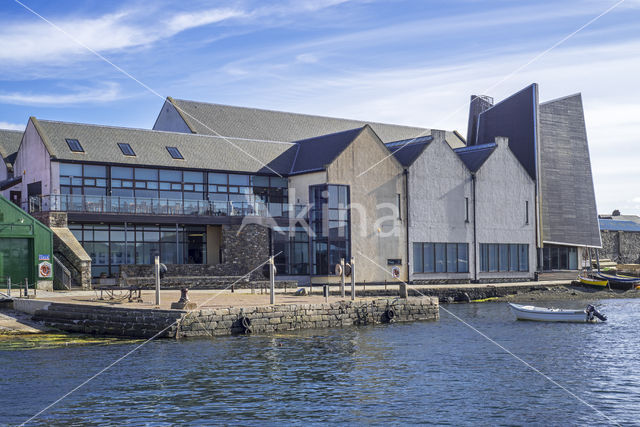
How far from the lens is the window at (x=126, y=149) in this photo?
51.2 meters

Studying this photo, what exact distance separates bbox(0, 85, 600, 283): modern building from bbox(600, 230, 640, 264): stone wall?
26.1 m

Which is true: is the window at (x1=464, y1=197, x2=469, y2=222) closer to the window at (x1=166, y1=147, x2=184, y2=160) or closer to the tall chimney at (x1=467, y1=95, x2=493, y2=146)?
the tall chimney at (x1=467, y1=95, x2=493, y2=146)

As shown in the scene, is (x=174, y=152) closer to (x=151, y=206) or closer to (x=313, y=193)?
(x=151, y=206)

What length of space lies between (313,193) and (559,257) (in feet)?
93.1

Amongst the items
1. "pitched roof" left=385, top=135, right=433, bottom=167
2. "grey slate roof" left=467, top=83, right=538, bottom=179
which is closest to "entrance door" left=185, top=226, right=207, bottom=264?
"pitched roof" left=385, top=135, right=433, bottom=167

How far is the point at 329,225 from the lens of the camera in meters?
53.9

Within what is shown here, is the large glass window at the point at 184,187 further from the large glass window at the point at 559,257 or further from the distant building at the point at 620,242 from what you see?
the distant building at the point at 620,242

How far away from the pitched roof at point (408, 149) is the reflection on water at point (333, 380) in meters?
25.5

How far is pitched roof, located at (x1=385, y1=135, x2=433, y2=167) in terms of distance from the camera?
5878 cm

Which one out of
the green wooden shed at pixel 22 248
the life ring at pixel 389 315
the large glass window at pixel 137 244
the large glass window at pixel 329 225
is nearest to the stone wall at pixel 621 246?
the large glass window at pixel 329 225

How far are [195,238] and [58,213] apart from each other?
10.8 m

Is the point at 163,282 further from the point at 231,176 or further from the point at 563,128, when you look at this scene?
the point at 563,128

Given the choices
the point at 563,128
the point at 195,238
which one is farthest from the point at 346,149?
the point at 563,128

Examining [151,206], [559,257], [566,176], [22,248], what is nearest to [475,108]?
[566,176]
